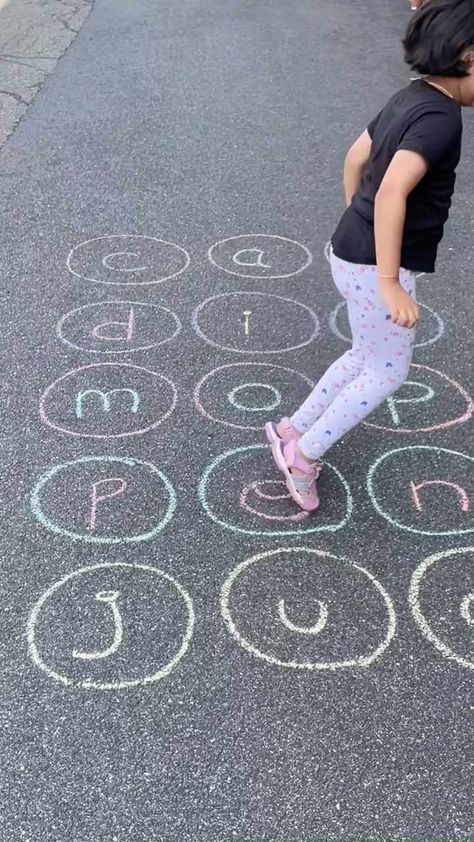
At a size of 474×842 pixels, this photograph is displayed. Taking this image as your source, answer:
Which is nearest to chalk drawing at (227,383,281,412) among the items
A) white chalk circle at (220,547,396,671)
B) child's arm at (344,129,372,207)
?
white chalk circle at (220,547,396,671)

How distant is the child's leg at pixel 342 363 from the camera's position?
2266 millimetres

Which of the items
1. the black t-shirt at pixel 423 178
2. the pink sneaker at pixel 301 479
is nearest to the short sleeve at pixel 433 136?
the black t-shirt at pixel 423 178

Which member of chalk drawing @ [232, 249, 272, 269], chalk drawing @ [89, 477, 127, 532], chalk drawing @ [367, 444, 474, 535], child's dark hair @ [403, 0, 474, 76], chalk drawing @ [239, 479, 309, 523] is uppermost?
child's dark hair @ [403, 0, 474, 76]

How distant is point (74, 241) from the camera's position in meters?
4.00

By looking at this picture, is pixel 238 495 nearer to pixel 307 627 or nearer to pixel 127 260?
pixel 307 627

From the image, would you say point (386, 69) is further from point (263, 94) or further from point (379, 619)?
point (379, 619)

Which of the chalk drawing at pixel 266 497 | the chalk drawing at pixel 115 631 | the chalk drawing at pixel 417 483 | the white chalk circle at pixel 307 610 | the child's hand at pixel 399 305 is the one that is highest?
the child's hand at pixel 399 305

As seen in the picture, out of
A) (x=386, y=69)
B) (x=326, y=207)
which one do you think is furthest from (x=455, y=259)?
(x=386, y=69)

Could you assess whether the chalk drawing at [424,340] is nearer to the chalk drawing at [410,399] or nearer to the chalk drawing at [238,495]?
the chalk drawing at [410,399]

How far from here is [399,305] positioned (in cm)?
209

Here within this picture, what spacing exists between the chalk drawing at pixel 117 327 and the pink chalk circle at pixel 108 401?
5.4 inches

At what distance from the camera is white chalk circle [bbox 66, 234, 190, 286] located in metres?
3.68

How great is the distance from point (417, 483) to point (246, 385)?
0.75m

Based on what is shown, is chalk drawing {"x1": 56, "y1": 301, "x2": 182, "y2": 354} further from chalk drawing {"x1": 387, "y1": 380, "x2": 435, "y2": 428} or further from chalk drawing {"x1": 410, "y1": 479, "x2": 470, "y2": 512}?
chalk drawing {"x1": 410, "y1": 479, "x2": 470, "y2": 512}
